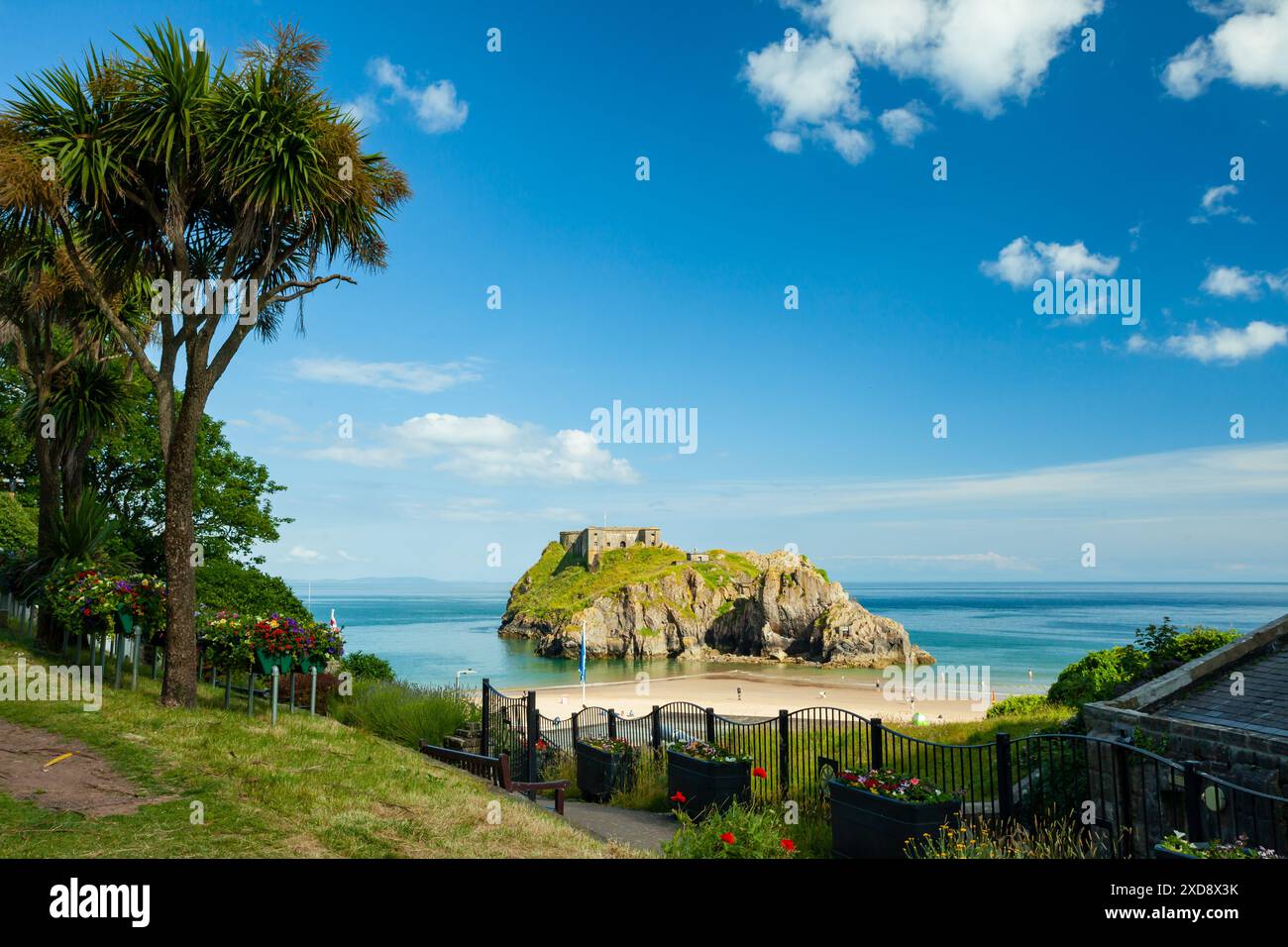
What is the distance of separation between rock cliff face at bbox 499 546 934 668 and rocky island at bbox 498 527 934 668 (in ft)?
0.38

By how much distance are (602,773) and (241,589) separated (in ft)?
61.0

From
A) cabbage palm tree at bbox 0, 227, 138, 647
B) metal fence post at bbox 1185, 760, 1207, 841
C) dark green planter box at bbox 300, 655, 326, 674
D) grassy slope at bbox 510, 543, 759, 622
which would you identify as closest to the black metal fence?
metal fence post at bbox 1185, 760, 1207, 841

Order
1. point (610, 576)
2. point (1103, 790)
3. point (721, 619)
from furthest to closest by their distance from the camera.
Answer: point (610, 576)
point (721, 619)
point (1103, 790)

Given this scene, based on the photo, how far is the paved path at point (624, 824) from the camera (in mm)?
9539

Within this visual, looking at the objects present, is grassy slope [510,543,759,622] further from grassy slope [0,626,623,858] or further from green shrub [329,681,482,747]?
grassy slope [0,626,623,858]

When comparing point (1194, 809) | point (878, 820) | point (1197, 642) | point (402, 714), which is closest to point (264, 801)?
point (878, 820)

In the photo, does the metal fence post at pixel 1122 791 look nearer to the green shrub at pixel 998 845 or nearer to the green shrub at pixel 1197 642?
the green shrub at pixel 998 845

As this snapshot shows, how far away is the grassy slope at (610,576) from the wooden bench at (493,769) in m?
86.2

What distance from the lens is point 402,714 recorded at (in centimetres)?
1427

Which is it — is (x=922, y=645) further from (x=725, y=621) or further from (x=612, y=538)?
(x=612, y=538)

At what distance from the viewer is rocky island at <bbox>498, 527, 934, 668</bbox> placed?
85.8 metres
